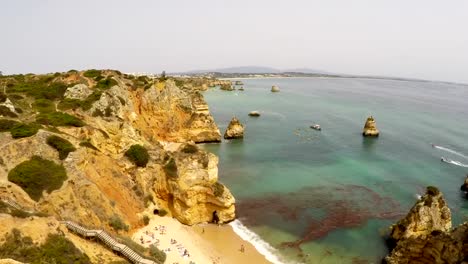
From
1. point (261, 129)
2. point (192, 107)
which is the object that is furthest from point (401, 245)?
point (261, 129)

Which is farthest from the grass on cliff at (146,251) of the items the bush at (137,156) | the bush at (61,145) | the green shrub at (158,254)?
the bush at (137,156)

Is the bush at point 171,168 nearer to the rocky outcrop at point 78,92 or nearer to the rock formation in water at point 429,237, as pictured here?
the rocky outcrop at point 78,92

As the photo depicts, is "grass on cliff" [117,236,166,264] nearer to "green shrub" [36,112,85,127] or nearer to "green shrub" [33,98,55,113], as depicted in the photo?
"green shrub" [36,112,85,127]

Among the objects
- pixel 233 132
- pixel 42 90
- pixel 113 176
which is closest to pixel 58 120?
pixel 113 176

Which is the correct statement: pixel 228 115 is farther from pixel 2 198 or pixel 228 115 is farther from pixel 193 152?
pixel 2 198

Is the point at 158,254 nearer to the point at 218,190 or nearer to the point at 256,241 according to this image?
the point at 256,241

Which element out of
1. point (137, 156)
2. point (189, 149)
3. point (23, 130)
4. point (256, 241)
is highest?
point (23, 130)
